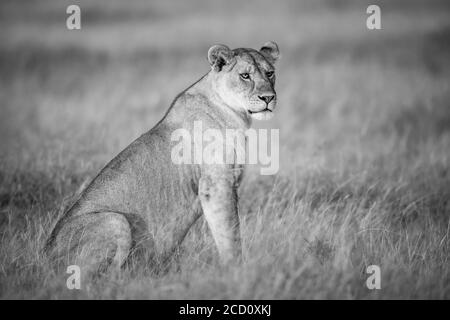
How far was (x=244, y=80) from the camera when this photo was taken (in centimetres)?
745

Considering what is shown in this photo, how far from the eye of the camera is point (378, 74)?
21.4 m

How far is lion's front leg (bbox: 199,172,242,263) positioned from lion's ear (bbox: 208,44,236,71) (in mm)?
1239

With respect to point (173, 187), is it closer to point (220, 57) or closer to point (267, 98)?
point (267, 98)

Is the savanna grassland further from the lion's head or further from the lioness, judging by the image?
the lion's head

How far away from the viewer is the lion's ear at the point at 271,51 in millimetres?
8102

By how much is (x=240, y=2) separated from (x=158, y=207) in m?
28.8

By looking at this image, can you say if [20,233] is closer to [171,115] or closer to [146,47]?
[171,115]

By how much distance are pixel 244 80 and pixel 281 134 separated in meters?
7.17

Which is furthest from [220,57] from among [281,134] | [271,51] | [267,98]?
[281,134]

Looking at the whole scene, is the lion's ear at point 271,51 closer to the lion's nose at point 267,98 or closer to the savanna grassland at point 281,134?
the lion's nose at point 267,98

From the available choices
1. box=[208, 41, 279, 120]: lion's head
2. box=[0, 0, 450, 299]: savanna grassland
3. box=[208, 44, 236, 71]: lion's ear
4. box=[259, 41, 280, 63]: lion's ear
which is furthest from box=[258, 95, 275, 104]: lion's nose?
box=[0, 0, 450, 299]: savanna grassland

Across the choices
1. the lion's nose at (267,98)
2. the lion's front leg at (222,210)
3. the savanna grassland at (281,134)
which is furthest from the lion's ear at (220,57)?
the savanna grassland at (281,134)

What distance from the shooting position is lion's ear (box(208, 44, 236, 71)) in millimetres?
7457
